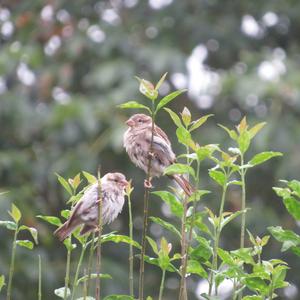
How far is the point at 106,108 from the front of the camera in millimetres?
9594

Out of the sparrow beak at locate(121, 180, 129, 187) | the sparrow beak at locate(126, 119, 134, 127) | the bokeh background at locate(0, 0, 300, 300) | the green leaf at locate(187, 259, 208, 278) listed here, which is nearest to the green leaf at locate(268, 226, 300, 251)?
the green leaf at locate(187, 259, 208, 278)

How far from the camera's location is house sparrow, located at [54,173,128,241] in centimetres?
323

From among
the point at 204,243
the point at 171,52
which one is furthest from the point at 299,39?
the point at 204,243

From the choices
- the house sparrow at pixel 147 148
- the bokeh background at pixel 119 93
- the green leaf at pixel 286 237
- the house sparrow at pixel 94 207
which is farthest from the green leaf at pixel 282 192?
the bokeh background at pixel 119 93

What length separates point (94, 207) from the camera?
3.42 metres

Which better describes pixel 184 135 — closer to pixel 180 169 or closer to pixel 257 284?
pixel 180 169

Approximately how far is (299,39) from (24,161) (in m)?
4.49

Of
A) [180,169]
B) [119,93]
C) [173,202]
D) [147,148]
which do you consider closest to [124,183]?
[173,202]

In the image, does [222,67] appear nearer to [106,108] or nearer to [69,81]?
[69,81]

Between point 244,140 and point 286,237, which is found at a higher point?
point 244,140

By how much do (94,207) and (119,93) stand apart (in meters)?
6.28

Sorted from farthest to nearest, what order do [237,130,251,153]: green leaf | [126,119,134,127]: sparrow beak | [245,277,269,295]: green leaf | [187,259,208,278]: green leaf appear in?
[126,119,134,127]: sparrow beak
[237,130,251,153]: green leaf
[187,259,208,278]: green leaf
[245,277,269,295]: green leaf

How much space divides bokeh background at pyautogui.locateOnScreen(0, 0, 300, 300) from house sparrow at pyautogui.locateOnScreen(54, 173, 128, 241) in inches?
188

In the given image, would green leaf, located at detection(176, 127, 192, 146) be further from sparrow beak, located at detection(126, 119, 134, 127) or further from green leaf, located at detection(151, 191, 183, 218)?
sparrow beak, located at detection(126, 119, 134, 127)
